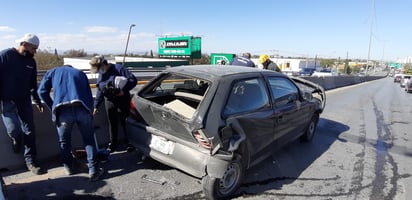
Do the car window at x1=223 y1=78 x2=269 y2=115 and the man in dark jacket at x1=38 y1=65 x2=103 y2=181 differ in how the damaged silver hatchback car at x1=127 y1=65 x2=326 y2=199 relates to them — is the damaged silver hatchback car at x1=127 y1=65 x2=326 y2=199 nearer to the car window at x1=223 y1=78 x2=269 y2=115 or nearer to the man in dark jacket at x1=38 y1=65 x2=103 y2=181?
the car window at x1=223 y1=78 x2=269 y2=115

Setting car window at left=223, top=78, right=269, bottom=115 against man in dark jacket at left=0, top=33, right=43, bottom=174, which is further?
car window at left=223, top=78, right=269, bottom=115

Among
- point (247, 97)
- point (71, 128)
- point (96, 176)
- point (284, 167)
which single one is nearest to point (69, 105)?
point (71, 128)

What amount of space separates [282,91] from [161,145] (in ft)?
7.04

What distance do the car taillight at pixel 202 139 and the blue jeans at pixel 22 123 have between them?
7.07ft

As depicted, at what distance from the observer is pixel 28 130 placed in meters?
3.98

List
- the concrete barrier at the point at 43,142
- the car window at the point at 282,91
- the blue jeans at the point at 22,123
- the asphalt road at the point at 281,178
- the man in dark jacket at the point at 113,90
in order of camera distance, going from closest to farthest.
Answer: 1. the asphalt road at the point at 281,178
2. the blue jeans at the point at 22,123
3. the concrete barrier at the point at 43,142
4. the man in dark jacket at the point at 113,90
5. the car window at the point at 282,91

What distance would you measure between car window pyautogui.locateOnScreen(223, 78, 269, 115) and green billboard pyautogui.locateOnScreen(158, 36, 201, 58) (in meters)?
Result: 44.2

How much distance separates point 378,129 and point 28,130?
796cm

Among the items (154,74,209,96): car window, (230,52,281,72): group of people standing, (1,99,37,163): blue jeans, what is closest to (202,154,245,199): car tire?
(154,74,209,96): car window

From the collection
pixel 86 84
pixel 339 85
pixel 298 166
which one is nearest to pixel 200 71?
pixel 86 84

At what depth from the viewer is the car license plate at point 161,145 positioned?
3.87 metres

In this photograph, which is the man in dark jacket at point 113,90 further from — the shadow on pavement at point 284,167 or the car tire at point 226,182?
the shadow on pavement at point 284,167

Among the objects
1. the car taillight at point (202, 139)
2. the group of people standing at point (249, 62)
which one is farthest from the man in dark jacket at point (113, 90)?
the group of people standing at point (249, 62)

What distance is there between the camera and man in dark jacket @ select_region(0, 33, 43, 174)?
376 centimetres
